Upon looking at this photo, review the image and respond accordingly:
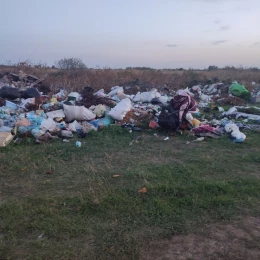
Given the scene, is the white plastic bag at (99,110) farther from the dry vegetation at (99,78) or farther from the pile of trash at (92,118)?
the dry vegetation at (99,78)

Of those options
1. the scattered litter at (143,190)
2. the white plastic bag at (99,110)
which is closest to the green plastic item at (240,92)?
the white plastic bag at (99,110)

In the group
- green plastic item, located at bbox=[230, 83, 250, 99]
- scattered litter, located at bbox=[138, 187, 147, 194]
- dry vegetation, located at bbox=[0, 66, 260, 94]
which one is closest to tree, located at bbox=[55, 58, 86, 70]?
dry vegetation, located at bbox=[0, 66, 260, 94]

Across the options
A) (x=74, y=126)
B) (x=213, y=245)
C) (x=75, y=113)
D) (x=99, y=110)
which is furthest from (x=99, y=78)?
(x=213, y=245)

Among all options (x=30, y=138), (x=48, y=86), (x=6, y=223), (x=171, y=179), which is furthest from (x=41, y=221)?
(x=48, y=86)

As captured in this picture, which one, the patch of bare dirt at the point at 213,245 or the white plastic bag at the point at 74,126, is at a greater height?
the white plastic bag at the point at 74,126

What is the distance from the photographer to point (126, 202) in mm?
3322

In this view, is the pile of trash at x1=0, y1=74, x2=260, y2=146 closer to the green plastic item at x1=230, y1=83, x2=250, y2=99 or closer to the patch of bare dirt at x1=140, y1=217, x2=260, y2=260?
the patch of bare dirt at x1=140, y1=217, x2=260, y2=260

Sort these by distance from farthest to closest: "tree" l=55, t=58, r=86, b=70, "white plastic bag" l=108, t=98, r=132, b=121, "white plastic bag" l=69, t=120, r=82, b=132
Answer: "tree" l=55, t=58, r=86, b=70
"white plastic bag" l=108, t=98, r=132, b=121
"white plastic bag" l=69, t=120, r=82, b=132

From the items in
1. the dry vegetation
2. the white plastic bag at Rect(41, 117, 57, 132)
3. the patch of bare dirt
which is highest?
the dry vegetation

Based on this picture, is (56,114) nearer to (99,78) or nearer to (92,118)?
(92,118)

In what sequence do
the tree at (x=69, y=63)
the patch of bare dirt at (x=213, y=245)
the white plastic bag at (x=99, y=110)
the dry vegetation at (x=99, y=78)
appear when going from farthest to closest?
1. the tree at (x=69, y=63)
2. the dry vegetation at (x=99, y=78)
3. the white plastic bag at (x=99, y=110)
4. the patch of bare dirt at (x=213, y=245)

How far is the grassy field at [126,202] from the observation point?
101 inches

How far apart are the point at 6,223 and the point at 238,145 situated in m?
4.40

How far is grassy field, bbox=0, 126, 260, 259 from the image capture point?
2.56 m
